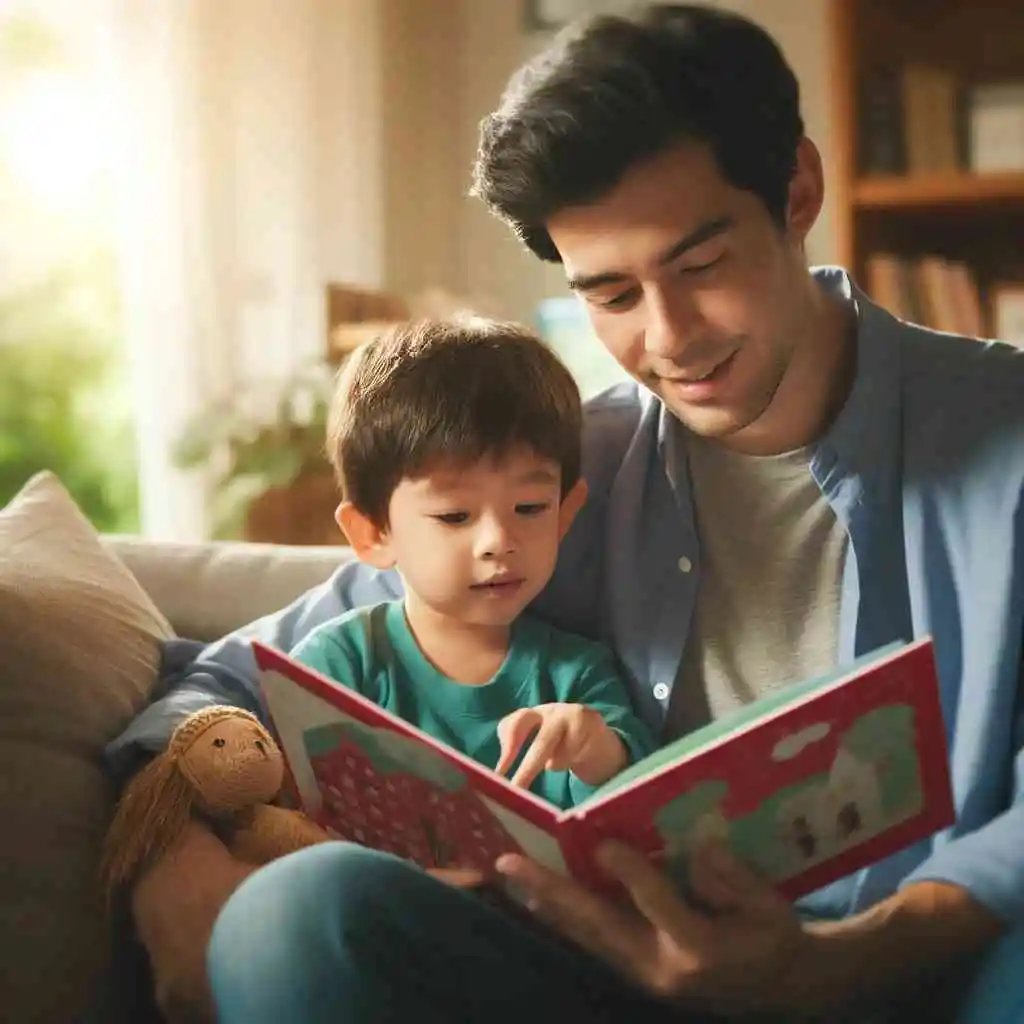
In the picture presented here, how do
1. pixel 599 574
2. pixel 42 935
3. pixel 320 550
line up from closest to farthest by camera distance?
pixel 42 935 < pixel 599 574 < pixel 320 550

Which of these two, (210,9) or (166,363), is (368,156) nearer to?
(210,9)

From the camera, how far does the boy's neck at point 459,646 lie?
1168mm

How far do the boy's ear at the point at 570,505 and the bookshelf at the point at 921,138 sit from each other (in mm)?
1415

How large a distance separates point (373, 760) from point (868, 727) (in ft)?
1.08

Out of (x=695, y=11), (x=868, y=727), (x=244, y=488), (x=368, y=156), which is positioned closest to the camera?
(x=868, y=727)

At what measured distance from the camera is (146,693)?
1192 millimetres

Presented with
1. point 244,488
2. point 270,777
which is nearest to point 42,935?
point 270,777

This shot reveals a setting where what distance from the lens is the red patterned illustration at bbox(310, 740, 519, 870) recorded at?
0.86 meters

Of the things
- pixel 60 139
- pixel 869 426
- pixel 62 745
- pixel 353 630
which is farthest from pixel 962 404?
pixel 60 139

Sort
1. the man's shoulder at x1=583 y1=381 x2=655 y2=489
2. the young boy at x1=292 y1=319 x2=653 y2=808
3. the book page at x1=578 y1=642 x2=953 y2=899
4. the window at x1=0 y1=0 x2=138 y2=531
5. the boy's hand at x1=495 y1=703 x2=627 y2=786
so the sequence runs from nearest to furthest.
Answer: the book page at x1=578 y1=642 x2=953 y2=899, the boy's hand at x1=495 y1=703 x2=627 y2=786, the young boy at x1=292 y1=319 x2=653 y2=808, the man's shoulder at x1=583 y1=381 x2=655 y2=489, the window at x1=0 y1=0 x2=138 y2=531

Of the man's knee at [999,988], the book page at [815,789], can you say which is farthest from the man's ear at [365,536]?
the man's knee at [999,988]

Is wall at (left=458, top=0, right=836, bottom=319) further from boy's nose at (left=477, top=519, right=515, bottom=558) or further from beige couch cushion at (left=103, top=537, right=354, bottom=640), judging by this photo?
boy's nose at (left=477, top=519, right=515, bottom=558)

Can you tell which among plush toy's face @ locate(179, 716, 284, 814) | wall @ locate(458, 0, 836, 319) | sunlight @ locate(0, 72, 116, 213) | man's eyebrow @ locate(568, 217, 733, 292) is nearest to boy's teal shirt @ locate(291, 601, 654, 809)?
plush toy's face @ locate(179, 716, 284, 814)

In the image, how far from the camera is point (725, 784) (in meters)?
0.79
